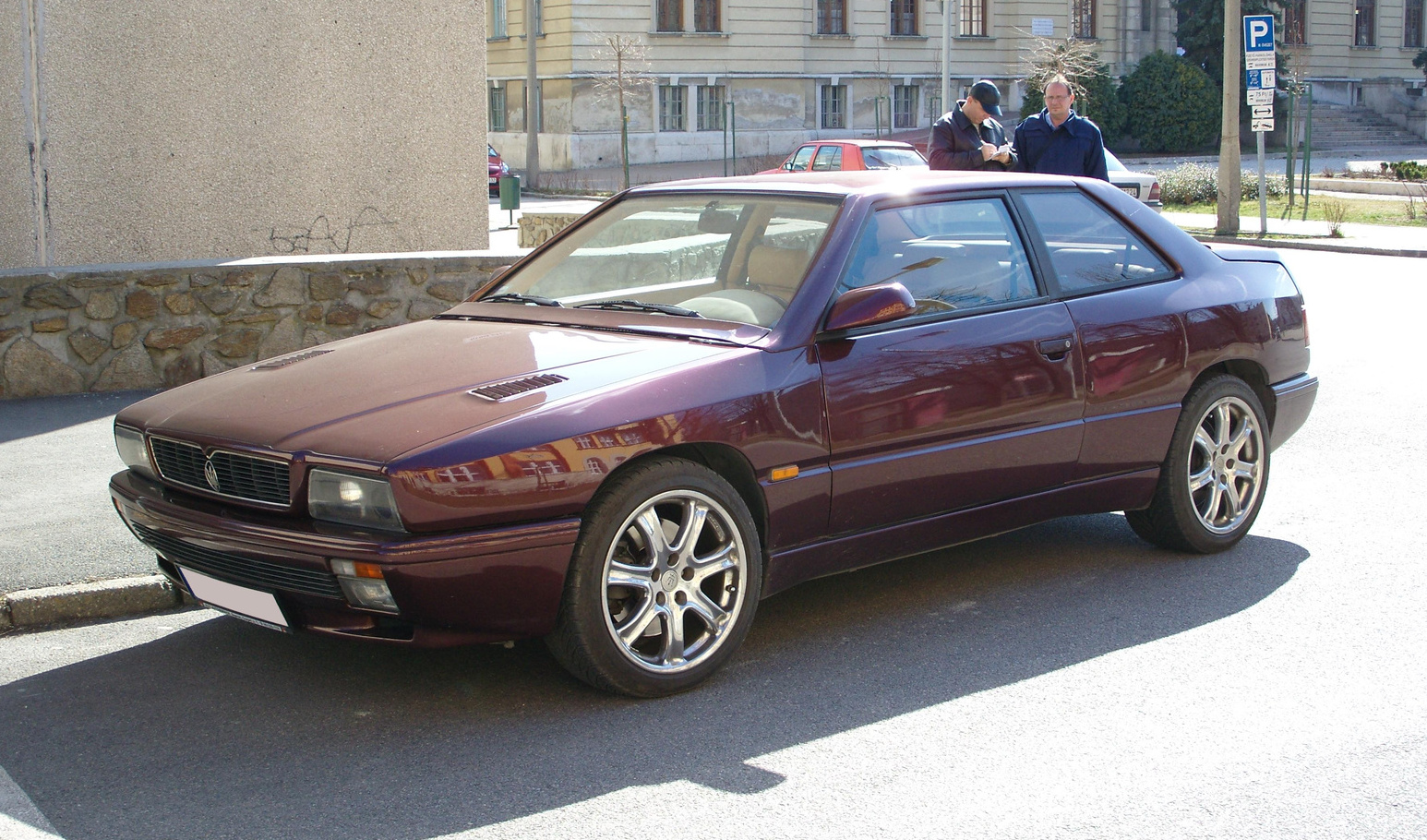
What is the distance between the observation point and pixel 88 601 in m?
5.12

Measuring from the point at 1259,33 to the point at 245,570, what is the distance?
20657 millimetres

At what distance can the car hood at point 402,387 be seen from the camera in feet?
13.0

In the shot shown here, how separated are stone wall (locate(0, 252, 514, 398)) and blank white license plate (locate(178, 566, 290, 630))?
4775 mm

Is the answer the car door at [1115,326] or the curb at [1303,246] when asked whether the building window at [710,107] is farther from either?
the car door at [1115,326]

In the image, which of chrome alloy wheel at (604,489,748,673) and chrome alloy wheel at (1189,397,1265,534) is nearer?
Answer: chrome alloy wheel at (604,489,748,673)

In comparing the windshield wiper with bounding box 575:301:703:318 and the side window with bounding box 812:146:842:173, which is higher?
the side window with bounding box 812:146:842:173

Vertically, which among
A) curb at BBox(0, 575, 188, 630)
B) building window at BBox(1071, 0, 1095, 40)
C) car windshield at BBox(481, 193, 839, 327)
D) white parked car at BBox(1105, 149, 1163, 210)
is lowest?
curb at BBox(0, 575, 188, 630)

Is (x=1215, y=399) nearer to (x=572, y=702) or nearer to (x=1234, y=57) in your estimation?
(x=572, y=702)

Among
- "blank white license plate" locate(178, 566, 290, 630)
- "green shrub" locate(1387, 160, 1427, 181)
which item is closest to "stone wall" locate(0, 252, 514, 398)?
"blank white license plate" locate(178, 566, 290, 630)

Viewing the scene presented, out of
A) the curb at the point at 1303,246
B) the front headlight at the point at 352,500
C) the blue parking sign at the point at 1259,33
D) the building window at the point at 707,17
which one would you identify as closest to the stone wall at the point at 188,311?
the front headlight at the point at 352,500

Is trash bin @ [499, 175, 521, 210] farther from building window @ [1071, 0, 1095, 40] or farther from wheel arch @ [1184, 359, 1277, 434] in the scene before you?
building window @ [1071, 0, 1095, 40]

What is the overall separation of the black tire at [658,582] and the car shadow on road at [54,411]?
4.58m

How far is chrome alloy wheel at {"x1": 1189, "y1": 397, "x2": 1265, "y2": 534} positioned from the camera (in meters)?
5.70

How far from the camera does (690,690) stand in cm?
433
